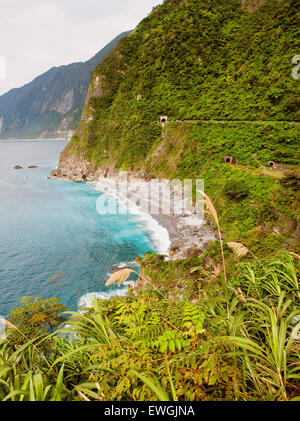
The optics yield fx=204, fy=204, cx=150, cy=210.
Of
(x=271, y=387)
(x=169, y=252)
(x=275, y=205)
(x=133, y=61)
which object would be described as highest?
(x=133, y=61)

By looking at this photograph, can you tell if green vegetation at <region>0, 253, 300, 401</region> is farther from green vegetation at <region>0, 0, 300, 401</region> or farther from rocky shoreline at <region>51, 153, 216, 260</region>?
rocky shoreline at <region>51, 153, 216, 260</region>

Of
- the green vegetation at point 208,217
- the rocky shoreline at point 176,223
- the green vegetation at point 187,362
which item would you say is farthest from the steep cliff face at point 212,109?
the green vegetation at point 187,362

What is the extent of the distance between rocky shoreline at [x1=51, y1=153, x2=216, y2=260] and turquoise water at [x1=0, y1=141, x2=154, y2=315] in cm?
356

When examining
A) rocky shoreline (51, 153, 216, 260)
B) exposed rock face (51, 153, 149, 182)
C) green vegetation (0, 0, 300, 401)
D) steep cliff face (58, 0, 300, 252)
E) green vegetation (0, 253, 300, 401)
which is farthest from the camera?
exposed rock face (51, 153, 149, 182)

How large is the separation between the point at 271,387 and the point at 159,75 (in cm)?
6704

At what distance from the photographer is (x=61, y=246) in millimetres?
26875

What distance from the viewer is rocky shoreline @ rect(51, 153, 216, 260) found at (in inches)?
894

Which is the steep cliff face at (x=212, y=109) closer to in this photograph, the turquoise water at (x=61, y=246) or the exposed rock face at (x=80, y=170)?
the exposed rock face at (x=80, y=170)

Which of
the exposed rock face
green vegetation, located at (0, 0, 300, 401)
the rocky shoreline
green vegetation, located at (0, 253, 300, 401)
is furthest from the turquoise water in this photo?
green vegetation, located at (0, 253, 300, 401)

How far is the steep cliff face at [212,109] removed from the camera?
24219 mm

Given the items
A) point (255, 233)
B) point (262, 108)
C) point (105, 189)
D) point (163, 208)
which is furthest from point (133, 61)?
point (255, 233)

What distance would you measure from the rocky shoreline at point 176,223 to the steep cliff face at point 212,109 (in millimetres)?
1419

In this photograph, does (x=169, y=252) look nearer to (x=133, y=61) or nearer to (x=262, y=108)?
(x=262, y=108)
